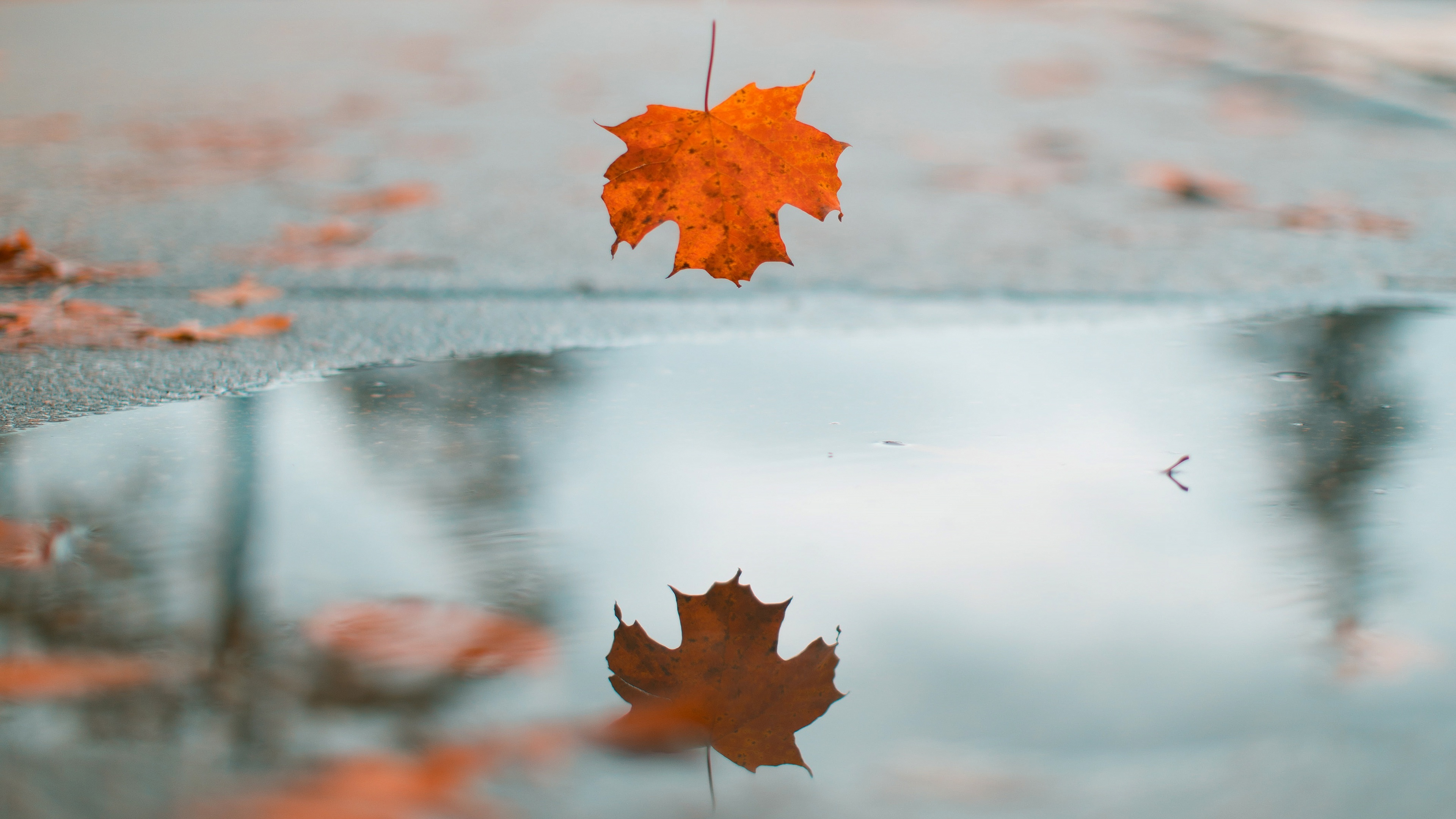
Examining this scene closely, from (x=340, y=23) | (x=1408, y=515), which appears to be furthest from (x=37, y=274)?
(x=340, y=23)

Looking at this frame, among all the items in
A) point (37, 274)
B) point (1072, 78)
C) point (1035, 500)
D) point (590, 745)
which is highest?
point (1072, 78)

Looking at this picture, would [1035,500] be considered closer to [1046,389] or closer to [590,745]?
[1046,389]

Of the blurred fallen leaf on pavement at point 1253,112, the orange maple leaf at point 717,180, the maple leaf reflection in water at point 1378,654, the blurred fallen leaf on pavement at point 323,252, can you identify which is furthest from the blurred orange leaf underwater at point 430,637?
the blurred fallen leaf on pavement at point 1253,112

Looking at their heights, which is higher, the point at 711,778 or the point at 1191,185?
the point at 1191,185

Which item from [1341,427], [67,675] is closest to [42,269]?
[67,675]

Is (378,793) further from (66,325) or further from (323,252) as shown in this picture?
(323,252)

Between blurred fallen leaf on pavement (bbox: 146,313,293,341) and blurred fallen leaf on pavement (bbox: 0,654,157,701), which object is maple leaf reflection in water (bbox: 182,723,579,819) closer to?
blurred fallen leaf on pavement (bbox: 0,654,157,701)
